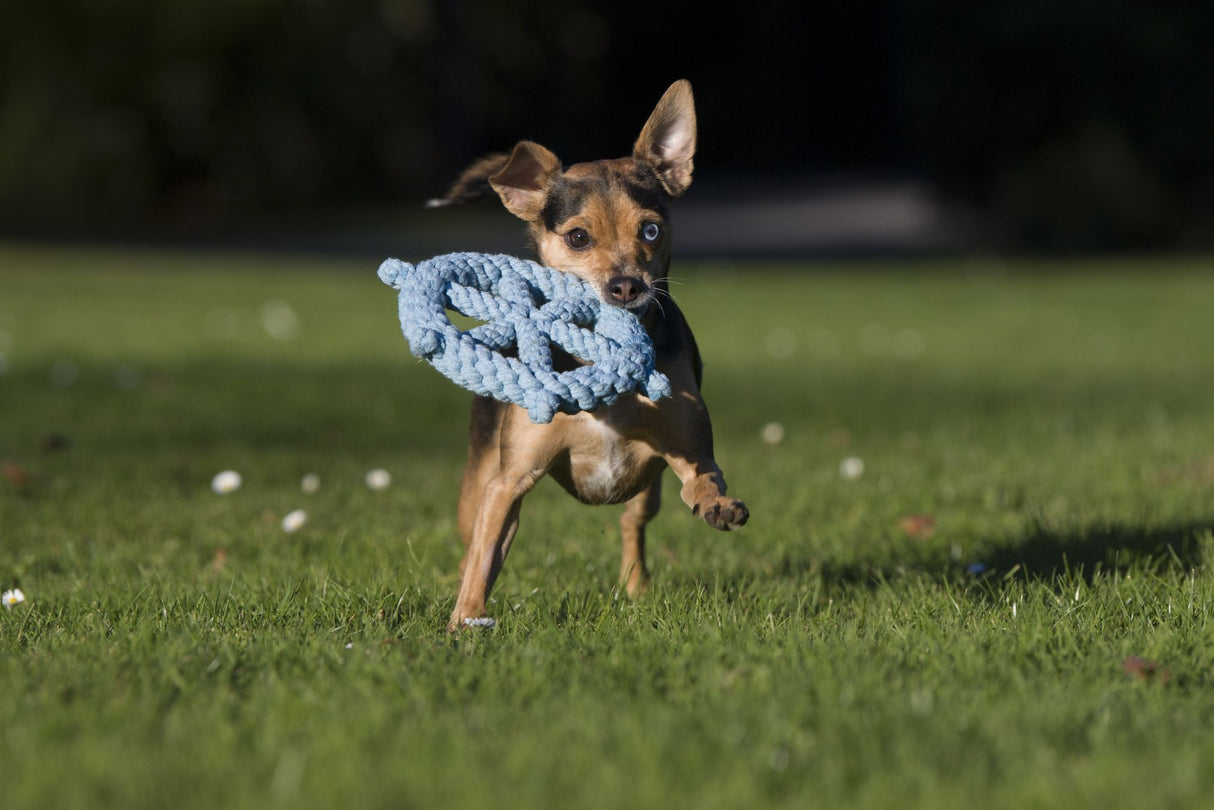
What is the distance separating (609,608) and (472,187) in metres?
1.53

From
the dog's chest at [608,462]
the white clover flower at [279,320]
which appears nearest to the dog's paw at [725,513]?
the dog's chest at [608,462]

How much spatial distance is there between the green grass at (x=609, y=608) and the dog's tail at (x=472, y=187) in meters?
1.29

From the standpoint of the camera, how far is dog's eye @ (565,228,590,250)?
4.61m

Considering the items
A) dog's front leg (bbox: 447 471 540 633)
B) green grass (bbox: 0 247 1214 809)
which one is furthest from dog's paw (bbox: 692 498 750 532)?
dog's front leg (bbox: 447 471 540 633)

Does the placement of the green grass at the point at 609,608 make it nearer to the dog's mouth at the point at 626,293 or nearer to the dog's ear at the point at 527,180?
the dog's mouth at the point at 626,293

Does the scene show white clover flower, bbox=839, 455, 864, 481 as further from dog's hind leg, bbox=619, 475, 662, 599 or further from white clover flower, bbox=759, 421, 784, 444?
dog's hind leg, bbox=619, 475, 662, 599

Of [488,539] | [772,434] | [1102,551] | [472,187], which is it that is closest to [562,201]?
[472,187]

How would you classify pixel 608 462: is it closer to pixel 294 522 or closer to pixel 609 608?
pixel 609 608

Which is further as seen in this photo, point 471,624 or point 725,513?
point 471,624

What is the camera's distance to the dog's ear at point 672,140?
16.3 ft

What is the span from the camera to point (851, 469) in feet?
22.6

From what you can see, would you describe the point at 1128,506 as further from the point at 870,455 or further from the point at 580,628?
the point at 580,628

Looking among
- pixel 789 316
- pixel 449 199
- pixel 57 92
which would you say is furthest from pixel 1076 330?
pixel 57 92

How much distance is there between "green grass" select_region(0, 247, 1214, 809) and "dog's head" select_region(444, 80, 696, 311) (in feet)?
3.39
